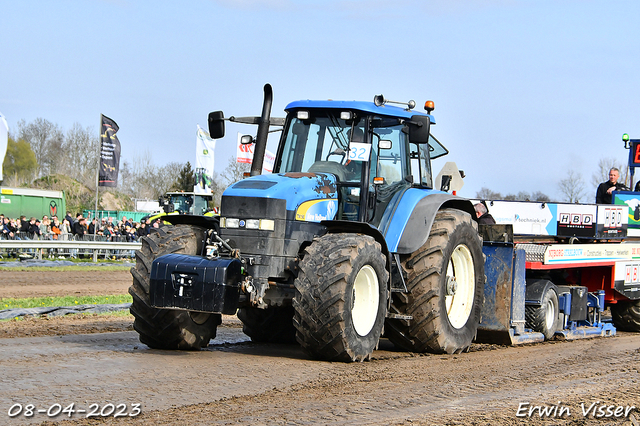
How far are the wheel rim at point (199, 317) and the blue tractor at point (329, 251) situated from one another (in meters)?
0.01

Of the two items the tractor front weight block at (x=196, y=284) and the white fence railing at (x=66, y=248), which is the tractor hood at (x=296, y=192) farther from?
the white fence railing at (x=66, y=248)

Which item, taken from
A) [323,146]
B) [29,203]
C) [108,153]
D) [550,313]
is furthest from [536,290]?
[29,203]

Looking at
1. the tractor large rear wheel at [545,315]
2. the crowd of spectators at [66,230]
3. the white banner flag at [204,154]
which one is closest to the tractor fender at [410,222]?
the tractor large rear wheel at [545,315]

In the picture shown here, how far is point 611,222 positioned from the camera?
41.4 ft

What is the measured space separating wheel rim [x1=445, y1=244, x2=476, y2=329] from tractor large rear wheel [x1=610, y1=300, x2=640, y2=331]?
4824 millimetres

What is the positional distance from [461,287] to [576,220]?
4.27 metres

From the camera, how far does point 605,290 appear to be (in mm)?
12328

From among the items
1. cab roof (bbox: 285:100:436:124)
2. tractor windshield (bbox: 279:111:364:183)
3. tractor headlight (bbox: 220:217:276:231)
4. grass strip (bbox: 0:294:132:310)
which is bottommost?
grass strip (bbox: 0:294:132:310)

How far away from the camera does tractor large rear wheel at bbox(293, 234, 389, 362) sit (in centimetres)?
714

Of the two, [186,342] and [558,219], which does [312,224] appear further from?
[558,219]

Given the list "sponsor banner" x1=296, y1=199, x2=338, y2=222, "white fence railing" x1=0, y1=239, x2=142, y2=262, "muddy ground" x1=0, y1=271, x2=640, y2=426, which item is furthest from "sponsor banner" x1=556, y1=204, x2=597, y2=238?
"white fence railing" x1=0, y1=239, x2=142, y2=262

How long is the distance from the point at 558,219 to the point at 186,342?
7578mm

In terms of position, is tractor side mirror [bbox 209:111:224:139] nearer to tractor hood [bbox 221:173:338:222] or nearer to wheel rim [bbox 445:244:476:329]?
tractor hood [bbox 221:173:338:222]

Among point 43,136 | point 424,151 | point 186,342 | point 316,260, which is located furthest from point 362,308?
point 43,136
